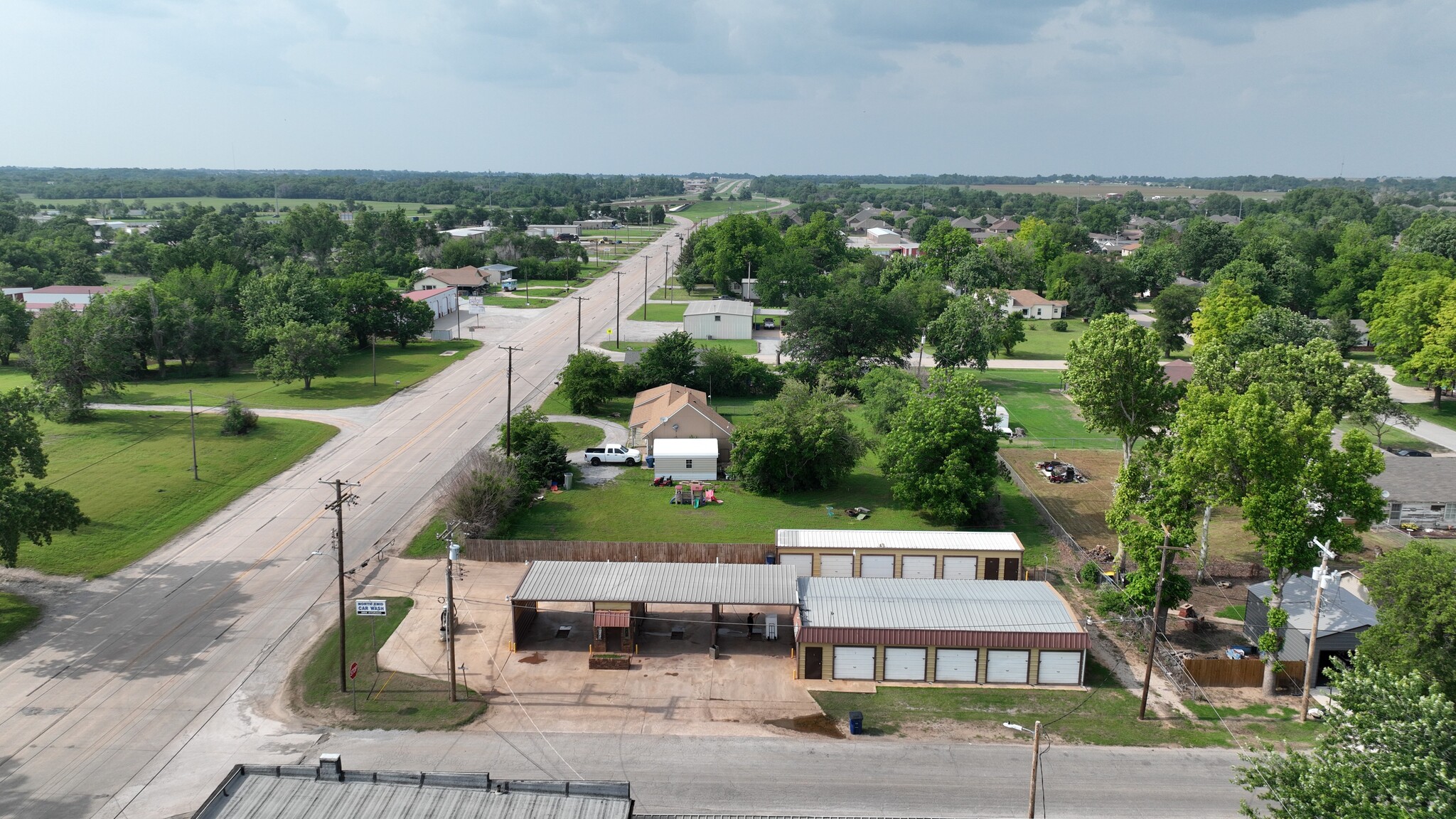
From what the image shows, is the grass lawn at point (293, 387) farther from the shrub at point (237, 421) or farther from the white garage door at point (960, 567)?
the white garage door at point (960, 567)

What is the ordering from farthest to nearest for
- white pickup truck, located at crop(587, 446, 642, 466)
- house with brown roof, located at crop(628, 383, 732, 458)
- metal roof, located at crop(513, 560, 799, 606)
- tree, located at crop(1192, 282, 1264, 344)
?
tree, located at crop(1192, 282, 1264, 344) < house with brown roof, located at crop(628, 383, 732, 458) < white pickup truck, located at crop(587, 446, 642, 466) < metal roof, located at crop(513, 560, 799, 606)

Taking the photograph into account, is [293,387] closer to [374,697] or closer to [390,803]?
[374,697]

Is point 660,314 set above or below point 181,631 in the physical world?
above

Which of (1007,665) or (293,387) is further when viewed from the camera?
(293,387)

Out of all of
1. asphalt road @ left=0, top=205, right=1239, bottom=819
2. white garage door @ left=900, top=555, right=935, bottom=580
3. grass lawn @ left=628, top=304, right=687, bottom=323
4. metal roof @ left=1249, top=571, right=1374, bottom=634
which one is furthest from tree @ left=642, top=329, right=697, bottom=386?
metal roof @ left=1249, top=571, right=1374, bottom=634

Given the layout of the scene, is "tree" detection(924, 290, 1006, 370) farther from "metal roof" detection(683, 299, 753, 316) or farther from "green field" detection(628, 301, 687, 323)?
"green field" detection(628, 301, 687, 323)

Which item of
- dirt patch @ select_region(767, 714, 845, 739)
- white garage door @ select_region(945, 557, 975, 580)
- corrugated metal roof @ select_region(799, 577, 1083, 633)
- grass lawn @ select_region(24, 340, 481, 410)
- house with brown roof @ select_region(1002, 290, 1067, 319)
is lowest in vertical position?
dirt patch @ select_region(767, 714, 845, 739)

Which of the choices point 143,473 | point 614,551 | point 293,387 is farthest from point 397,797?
point 293,387

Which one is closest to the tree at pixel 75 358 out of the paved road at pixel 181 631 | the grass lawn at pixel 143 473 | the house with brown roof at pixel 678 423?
the grass lawn at pixel 143 473
